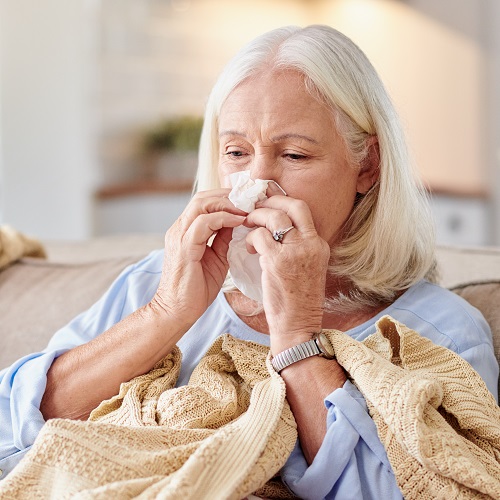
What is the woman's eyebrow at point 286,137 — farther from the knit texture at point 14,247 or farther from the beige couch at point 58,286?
A: the knit texture at point 14,247

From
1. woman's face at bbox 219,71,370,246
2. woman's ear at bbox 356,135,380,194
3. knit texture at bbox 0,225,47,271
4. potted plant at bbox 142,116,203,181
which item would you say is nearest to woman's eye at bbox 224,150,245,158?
woman's face at bbox 219,71,370,246

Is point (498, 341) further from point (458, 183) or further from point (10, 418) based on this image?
point (458, 183)

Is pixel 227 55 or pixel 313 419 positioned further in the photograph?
pixel 227 55

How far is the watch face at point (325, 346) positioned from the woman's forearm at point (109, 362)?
0.26 metres

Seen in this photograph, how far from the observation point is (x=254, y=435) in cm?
116

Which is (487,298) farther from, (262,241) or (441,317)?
(262,241)

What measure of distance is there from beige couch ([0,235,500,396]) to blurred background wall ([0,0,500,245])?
8.17ft

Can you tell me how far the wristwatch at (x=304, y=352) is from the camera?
1310 mm

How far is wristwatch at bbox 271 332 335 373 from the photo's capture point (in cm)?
131

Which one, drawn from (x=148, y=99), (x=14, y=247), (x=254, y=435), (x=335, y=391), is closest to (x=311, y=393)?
(x=335, y=391)

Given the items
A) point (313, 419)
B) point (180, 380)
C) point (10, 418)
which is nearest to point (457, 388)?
point (313, 419)

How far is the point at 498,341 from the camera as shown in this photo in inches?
61.8

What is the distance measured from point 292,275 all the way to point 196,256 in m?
0.19

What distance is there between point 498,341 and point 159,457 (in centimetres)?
72
